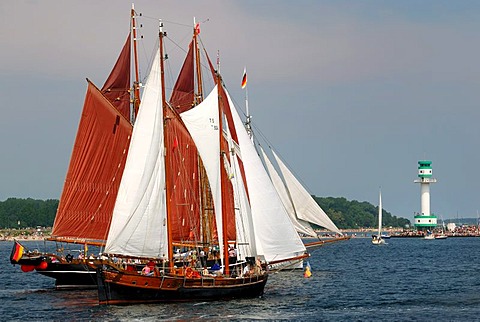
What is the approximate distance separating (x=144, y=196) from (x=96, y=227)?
18518 millimetres

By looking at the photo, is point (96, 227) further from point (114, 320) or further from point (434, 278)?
point (434, 278)

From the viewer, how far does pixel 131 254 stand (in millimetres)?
63750

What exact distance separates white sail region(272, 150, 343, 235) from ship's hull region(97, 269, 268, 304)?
20826mm

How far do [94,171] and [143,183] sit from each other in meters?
18.1

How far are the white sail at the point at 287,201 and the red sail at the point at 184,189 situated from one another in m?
7.87

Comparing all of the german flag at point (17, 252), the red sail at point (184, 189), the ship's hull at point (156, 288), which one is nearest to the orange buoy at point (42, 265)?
the german flag at point (17, 252)

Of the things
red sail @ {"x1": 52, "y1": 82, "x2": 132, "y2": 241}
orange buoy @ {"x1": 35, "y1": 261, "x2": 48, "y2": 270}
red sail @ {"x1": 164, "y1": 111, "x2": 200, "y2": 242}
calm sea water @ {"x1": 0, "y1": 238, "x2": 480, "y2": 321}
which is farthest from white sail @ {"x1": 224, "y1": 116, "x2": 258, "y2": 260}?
orange buoy @ {"x1": 35, "y1": 261, "x2": 48, "y2": 270}

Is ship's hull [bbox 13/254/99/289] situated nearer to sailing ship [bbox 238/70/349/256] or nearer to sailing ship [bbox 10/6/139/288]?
sailing ship [bbox 10/6/139/288]

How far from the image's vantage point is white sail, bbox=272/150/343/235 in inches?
3268

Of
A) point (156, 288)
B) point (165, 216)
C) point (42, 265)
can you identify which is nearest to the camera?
point (156, 288)

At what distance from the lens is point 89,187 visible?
80.0 meters

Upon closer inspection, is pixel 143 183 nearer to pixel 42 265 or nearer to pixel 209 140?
pixel 209 140

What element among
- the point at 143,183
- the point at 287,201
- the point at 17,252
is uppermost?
the point at 287,201

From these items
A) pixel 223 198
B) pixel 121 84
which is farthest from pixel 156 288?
pixel 121 84
